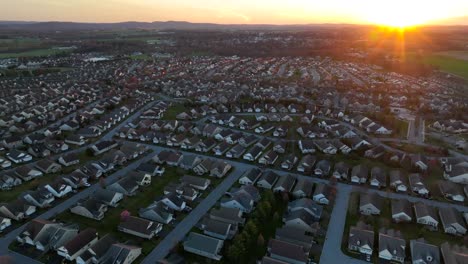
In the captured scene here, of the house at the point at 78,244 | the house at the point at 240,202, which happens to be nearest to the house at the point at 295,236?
the house at the point at 240,202

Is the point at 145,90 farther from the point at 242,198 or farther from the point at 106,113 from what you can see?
the point at 242,198

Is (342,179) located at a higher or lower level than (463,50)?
lower

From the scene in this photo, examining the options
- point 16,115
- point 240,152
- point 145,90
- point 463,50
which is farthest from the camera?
point 463,50

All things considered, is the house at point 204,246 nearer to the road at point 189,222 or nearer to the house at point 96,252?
the road at point 189,222

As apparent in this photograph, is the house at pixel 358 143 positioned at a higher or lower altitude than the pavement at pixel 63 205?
higher

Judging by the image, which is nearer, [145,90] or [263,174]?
[263,174]

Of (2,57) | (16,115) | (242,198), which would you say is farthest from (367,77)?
(2,57)

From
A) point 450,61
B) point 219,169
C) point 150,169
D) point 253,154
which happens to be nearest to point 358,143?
point 253,154

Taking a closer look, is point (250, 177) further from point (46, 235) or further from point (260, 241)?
point (46, 235)
